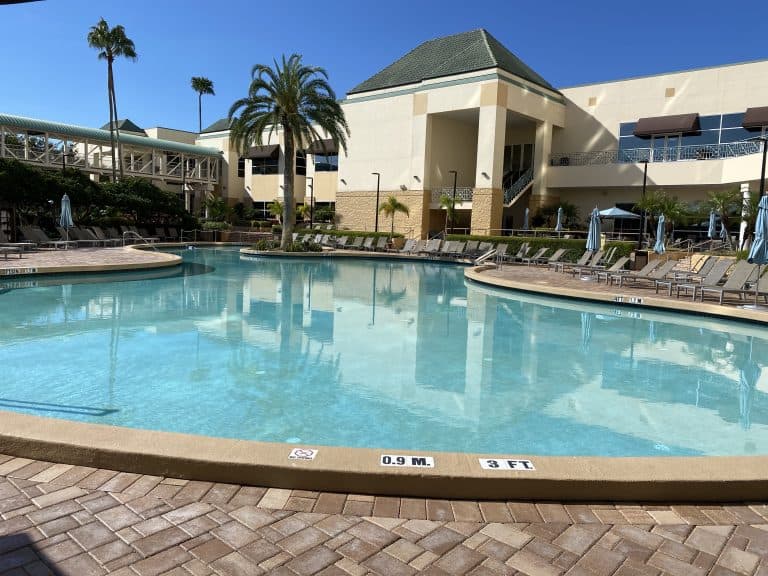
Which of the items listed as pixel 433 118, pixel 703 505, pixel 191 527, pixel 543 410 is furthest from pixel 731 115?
pixel 191 527

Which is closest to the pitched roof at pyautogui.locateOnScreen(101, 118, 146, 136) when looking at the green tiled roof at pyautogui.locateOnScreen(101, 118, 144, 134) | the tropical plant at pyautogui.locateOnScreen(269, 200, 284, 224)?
the green tiled roof at pyautogui.locateOnScreen(101, 118, 144, 134)

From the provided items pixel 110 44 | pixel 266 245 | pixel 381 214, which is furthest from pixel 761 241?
pixel 110 44

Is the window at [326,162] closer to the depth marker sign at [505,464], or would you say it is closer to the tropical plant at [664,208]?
the tropical plant at [664,208]

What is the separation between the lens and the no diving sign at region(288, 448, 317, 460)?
11.3ft

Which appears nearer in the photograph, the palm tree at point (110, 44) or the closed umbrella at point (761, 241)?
the closed umbrella at point (761, 241)

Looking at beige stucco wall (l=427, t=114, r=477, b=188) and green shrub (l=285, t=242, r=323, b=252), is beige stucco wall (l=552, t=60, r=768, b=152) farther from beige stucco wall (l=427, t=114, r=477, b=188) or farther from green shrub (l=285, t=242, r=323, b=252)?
green shrub (l=285, t=242, r=323, b=252)

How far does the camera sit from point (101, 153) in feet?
126

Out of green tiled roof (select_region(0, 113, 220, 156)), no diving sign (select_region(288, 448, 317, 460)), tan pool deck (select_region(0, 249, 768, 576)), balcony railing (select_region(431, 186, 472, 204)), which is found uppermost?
green tiled roof (select_region(0, 113, 220, 156))

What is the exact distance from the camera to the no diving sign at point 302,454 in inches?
136

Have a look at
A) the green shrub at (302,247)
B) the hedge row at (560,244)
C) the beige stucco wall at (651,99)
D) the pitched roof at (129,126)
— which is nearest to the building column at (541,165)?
the beige stucco wall at (651,99)

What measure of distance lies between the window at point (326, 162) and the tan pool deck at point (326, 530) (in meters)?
41.8

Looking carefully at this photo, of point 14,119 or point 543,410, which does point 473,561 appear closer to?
point 543,410

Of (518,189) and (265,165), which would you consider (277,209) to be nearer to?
(265,165)

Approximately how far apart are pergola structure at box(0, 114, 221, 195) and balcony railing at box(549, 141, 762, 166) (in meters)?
26.9
